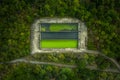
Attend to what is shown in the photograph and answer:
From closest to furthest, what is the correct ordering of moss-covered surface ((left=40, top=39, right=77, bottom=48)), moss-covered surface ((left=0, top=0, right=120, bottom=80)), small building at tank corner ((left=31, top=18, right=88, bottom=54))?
moss-covered surface ((left=0, top=0, right=120, bottom=80)) → small building at tank corner ((left=31, top=18, right=88, bottom=54)) → moss-covered surface ((left=40, top=39, right=77, bottom=48))

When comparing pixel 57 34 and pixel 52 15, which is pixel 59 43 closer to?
pixel 57 34

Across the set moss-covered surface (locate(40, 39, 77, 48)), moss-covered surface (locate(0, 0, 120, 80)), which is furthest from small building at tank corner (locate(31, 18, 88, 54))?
moss-covered surface (locate(0, 0, 120, 80))

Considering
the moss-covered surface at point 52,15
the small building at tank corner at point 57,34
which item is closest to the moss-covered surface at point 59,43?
the small building at tank corner at point 57,34

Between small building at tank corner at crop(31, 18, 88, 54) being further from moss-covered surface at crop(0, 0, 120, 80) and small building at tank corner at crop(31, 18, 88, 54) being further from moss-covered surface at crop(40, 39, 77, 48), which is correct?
moss-covered surface at crop(0, 0, 120, 80)

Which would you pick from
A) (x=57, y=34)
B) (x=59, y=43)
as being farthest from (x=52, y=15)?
(x=59, y=43)

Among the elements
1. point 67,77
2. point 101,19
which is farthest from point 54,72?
point 101,19

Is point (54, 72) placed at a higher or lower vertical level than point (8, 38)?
lower

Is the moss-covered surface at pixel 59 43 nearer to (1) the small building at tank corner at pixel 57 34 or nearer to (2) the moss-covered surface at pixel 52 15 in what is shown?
(1) the small building at tank corner at pixel 57 34

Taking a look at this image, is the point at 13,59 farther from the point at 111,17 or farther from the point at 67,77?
the point at 111,17
